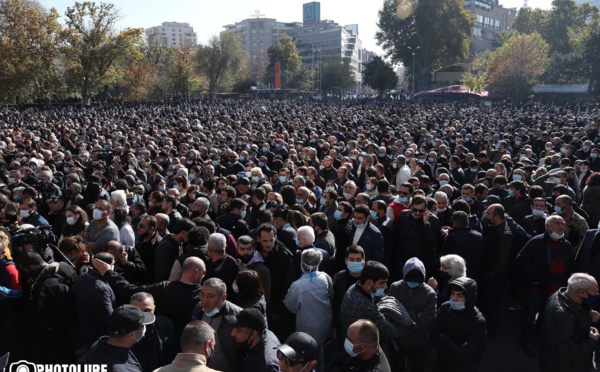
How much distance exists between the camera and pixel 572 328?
12.6 feet

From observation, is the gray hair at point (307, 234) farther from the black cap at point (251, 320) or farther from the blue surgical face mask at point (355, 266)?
the black cap at point (251, 320)

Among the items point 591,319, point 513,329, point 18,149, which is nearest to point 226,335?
point 591,319

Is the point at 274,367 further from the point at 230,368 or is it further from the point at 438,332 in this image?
the point at 438,332

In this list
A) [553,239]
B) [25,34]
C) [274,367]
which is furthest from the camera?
[25,34]

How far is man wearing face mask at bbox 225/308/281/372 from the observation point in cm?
321

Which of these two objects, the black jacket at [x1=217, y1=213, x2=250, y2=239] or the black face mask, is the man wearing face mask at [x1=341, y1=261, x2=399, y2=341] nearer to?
the black face mask

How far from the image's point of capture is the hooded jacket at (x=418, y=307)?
13.2 feet

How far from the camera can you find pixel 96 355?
3014 mm

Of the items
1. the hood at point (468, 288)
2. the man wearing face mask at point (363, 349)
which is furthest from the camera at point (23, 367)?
the hood at point (468, 288)

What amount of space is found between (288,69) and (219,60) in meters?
18.4

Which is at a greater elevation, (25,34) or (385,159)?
(25,34)

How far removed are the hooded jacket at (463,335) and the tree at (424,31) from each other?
214 feet

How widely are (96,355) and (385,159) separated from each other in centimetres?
983

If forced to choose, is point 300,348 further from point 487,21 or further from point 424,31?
point 487,21
